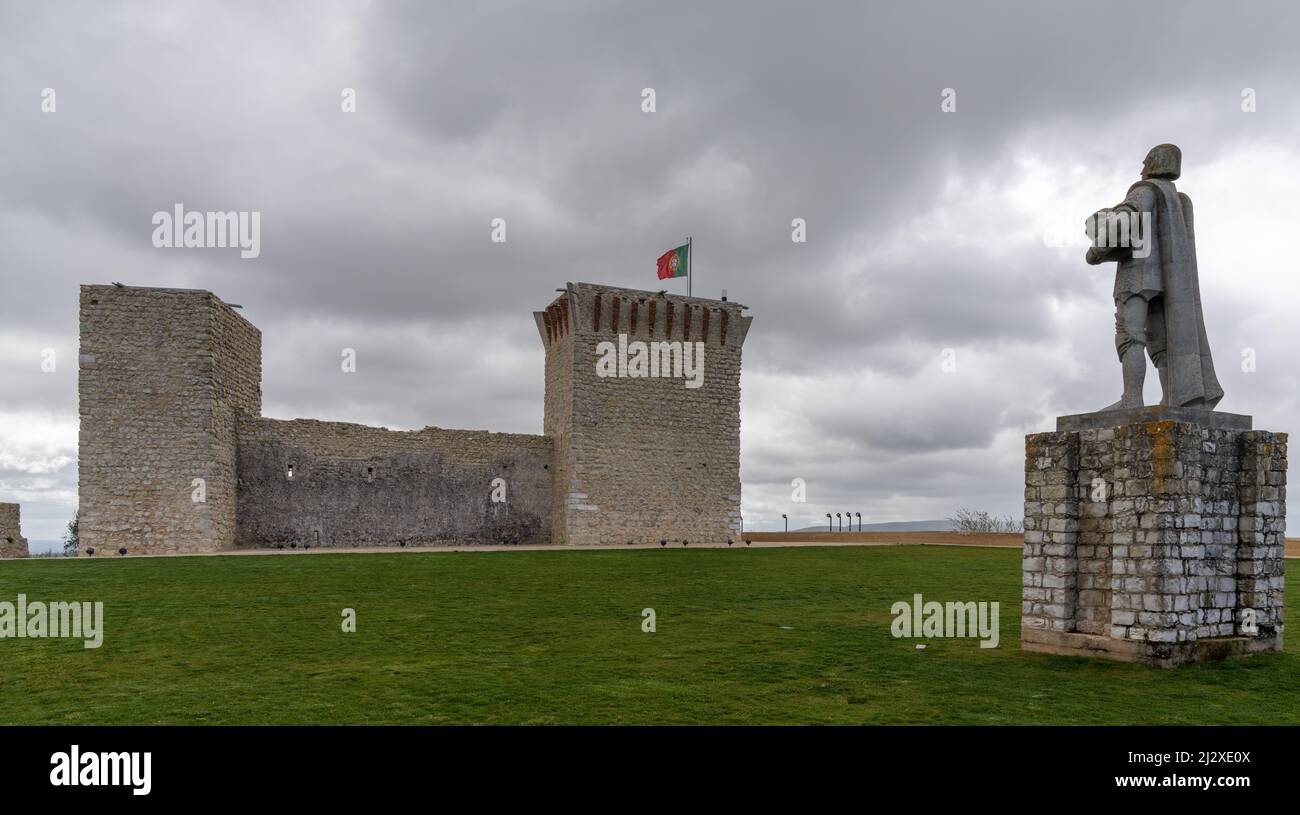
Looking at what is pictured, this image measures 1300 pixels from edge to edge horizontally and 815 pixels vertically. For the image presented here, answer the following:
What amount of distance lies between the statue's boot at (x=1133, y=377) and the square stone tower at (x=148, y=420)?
18.9m

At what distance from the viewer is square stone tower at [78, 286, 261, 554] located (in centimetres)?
1914

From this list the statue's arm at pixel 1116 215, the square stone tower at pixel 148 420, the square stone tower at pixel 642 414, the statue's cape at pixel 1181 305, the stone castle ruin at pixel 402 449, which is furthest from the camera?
the square stone tower at pixel 642 414

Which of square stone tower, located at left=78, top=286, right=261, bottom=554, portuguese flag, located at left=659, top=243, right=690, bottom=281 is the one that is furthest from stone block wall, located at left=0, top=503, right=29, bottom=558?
portuguese flag, located at left=659, top=243, right=690, bottom=281

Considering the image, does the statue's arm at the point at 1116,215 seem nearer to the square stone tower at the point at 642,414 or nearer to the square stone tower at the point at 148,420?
the square stone tower at the point at 642,414

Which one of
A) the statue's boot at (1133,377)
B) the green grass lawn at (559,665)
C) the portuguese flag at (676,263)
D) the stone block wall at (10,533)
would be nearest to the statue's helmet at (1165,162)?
the statue's boot at (1133,377)

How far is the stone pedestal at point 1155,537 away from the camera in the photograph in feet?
23.2

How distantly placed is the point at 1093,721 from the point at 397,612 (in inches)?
291

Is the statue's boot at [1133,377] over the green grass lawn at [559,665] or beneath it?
over

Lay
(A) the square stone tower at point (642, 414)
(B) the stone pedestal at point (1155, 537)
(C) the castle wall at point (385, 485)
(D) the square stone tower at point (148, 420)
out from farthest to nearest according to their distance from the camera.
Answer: (A) the square stone tower at point (642, 414) → (C) the castle wall at point (385, 485) → (D) the square stone tower at point (148, 420) → (B) the stone pedestal at point (1155, 537)

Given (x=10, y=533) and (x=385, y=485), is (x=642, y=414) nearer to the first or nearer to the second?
(x=385, y=485)

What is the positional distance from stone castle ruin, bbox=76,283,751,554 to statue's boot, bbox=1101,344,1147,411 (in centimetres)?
1807
